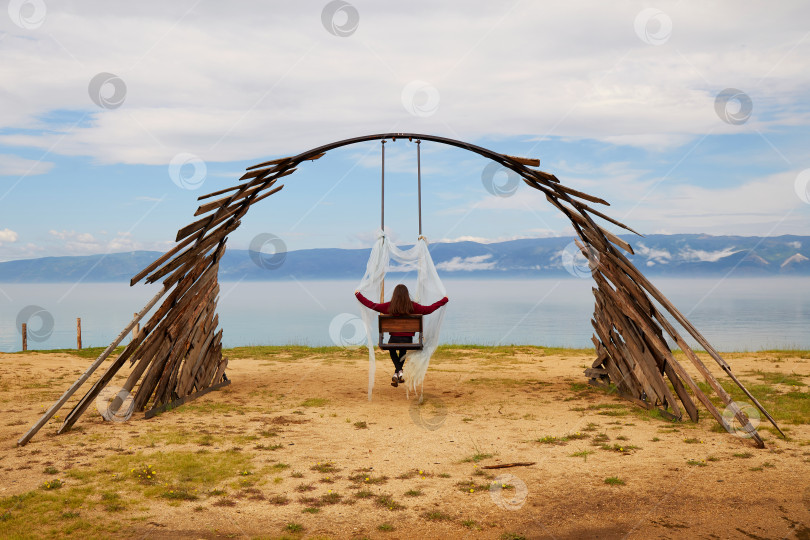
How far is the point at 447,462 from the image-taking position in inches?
287

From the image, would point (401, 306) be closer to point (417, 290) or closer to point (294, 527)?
point (417, 290)

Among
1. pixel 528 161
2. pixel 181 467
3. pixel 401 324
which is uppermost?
pixel 528 161

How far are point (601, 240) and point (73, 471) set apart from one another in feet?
26.4

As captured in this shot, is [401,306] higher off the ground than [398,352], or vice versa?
[401,306]

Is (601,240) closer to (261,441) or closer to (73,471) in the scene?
(261,441)

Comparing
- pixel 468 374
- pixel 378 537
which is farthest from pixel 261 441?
pixel 468 374

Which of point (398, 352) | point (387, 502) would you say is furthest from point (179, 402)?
point (387, 502)

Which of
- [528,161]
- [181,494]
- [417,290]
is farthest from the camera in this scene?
[417,290]

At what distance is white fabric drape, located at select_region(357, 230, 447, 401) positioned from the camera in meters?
10.5

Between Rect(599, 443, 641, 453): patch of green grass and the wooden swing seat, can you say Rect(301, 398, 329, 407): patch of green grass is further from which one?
Rect(599, 443, 641, 453): patch of green grass

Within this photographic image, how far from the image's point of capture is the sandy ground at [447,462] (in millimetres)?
5492

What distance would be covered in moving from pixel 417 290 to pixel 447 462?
3.97m

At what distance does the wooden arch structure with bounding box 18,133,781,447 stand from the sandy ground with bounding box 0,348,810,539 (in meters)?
0.52

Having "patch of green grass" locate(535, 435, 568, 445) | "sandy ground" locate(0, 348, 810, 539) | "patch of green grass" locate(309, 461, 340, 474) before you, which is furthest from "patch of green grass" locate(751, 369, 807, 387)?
"patch of green grass" locate(309, 461, 340, 474)
